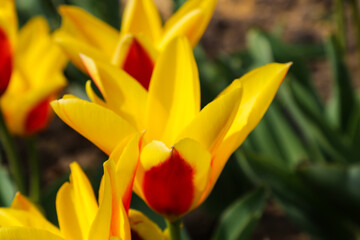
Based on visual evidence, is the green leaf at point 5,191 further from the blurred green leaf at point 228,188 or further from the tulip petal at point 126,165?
the tulip petal at point 126,165

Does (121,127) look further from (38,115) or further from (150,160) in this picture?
(38,115)

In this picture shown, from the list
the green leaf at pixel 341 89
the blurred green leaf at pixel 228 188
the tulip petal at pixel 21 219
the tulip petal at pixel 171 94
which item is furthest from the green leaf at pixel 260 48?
the tulip petal at pixel 21 219

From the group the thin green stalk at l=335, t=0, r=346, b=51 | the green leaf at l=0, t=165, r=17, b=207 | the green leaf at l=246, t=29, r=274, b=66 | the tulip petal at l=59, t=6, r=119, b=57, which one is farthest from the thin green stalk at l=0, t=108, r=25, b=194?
the thin green stalk at l=335, t=0, r=346, b=51

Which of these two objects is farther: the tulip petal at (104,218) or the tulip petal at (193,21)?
the tulip petal at (193,21)

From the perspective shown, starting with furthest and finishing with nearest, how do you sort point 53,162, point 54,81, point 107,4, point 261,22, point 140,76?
1. point 261,22
2. point 53,162
3. point 107,4
4. point 54,81
5. point 140,76

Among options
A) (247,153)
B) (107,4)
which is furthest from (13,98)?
(107,4)

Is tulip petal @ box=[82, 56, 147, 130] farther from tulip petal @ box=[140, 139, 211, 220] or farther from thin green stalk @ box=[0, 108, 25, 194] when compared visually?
thin green stalk @ box=[0, 108, 25, 194]
